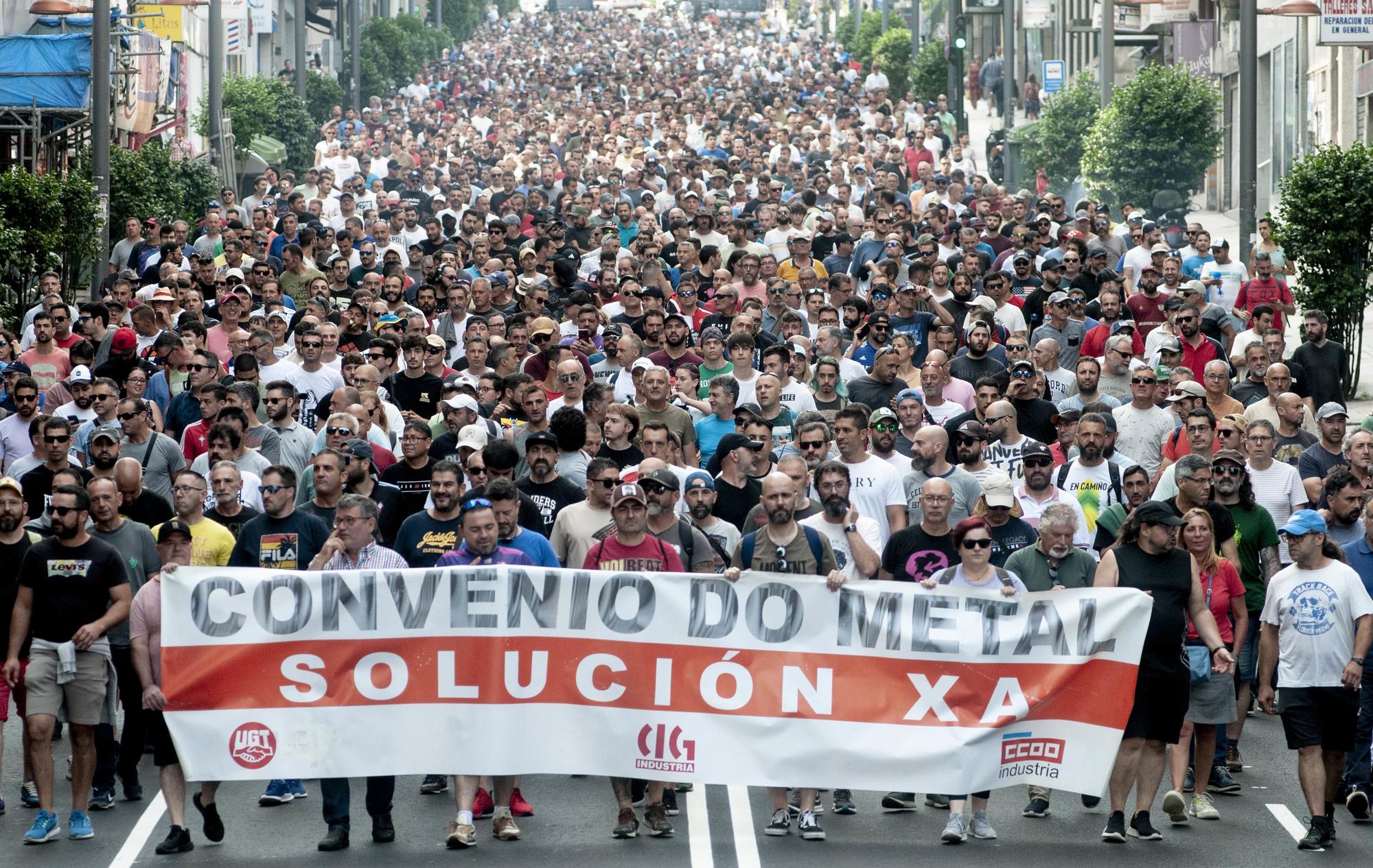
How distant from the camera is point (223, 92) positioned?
4388 centimetres

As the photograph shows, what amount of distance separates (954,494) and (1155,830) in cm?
276

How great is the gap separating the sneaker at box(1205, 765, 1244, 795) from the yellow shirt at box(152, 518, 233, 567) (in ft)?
16.9

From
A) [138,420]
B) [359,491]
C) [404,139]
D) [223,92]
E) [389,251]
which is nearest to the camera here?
[359,491]

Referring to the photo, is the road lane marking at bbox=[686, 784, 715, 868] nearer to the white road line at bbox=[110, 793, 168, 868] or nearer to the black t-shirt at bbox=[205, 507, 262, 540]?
the white road line at bbox=[110, 793, 168, 868]

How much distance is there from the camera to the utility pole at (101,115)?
2473cm

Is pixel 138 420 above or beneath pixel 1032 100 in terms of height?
beneath

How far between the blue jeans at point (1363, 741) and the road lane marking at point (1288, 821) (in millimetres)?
350

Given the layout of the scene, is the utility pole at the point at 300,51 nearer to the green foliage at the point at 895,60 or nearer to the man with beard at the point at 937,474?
the green foliage at the point at 895,60

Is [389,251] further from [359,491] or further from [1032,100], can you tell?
[1032,100]

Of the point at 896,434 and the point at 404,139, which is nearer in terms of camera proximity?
the point at 896,434

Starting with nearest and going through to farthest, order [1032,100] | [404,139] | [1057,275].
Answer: [1057,275] < [404,139] < [1032,100]

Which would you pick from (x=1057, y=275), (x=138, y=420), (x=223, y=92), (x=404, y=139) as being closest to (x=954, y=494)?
(x=138, y=420)

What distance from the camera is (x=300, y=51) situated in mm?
51219

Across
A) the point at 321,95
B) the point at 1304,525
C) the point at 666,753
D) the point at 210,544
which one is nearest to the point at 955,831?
the point at 666,753
